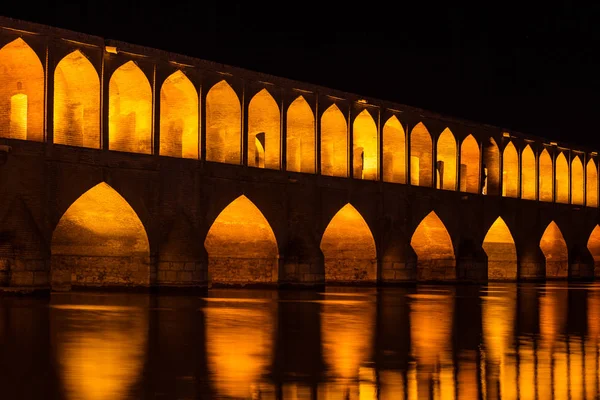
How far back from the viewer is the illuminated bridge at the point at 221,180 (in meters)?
20.9

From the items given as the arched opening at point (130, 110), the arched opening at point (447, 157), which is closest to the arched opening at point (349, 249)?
the arched opening at point (447, 157)

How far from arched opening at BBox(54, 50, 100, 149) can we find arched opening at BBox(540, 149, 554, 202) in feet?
69.0

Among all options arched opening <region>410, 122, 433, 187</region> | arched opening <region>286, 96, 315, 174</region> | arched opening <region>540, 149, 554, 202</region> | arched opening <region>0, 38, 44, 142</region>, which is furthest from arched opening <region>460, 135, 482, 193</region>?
arched opening <region>0, 38, 44, 142</region>

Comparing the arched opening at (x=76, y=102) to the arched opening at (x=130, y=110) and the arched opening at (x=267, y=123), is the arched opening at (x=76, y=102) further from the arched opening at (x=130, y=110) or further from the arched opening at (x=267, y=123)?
the arched opening at (x=267, y=123)

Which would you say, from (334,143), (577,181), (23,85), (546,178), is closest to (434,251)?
(334,143)

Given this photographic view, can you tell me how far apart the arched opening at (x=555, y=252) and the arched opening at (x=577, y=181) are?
2651 millimetres

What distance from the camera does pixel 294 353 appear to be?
918 cm

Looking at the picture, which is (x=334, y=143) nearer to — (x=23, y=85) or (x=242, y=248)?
(x=242, y=248)

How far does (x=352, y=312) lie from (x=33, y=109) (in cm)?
902

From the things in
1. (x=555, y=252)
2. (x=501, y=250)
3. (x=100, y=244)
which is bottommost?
(x=555, y=252)

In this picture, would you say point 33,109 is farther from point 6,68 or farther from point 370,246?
point 370,246

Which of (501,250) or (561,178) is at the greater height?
(561,178)

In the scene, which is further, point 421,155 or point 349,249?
point 421,155

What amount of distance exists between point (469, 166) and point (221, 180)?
12.6 meters
